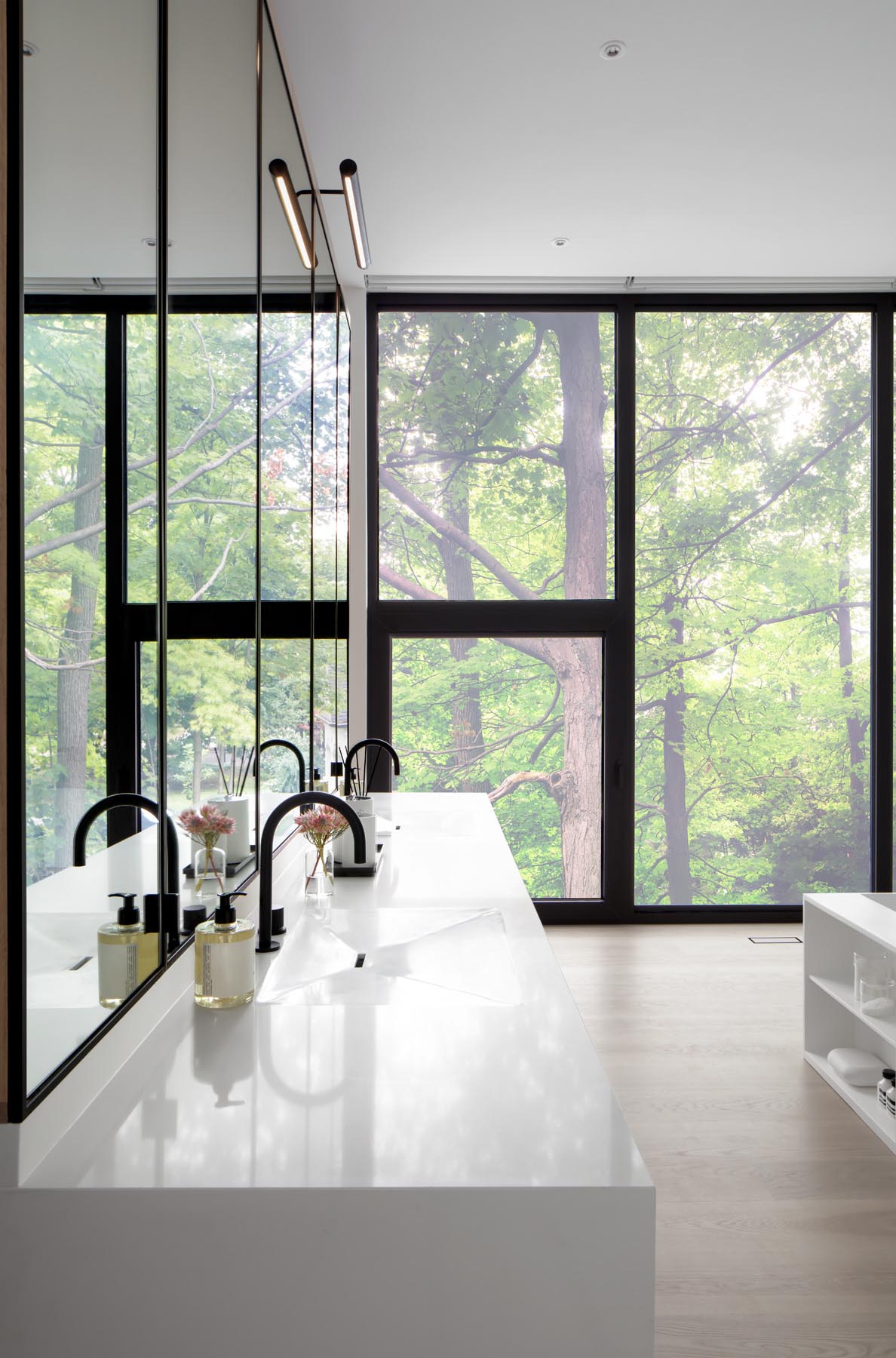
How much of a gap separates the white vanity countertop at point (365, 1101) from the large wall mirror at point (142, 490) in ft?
0.35

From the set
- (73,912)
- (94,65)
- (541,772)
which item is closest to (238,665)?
(73,912)

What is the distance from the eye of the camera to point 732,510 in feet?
14.9

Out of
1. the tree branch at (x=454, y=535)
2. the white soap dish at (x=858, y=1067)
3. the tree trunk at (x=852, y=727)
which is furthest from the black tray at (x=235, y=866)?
the tree trunk at (x=852, y=727)

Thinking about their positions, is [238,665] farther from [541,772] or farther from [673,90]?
[541,772]

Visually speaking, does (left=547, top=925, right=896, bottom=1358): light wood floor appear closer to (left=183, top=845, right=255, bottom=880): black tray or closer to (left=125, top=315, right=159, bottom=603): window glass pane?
(left=183, top=845, right=255, bottom=880): black tray

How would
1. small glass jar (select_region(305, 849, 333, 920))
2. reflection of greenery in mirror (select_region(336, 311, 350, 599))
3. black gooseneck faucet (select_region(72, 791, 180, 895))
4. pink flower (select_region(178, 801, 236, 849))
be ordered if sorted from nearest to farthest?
black gooseneck faucet (select_region(72, 791, 180, 895))
pink flower (select_region(178, 801, 236, 849))
small glass jar (select_region(305, 849, 333, 920))
reflection of greenery in mirror (select_region(336, 311, 350, 599))

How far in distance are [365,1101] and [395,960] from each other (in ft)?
2.29

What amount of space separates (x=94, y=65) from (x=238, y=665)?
3.14ft

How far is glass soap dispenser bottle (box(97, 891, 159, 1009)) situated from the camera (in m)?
1.06

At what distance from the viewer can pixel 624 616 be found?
4473mm

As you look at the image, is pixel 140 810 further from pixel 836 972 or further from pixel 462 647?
pixel 462 647

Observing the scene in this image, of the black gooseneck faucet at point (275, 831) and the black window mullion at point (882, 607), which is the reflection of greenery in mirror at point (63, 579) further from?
the black window mullion at point (882, 607)

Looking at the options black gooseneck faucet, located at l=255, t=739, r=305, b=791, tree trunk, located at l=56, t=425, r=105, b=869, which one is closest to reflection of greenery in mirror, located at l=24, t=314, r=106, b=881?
tree trunk, located at l=56, t=425, r=105, b=869

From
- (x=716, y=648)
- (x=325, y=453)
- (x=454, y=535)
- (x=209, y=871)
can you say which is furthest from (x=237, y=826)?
(x=716, y=648)
